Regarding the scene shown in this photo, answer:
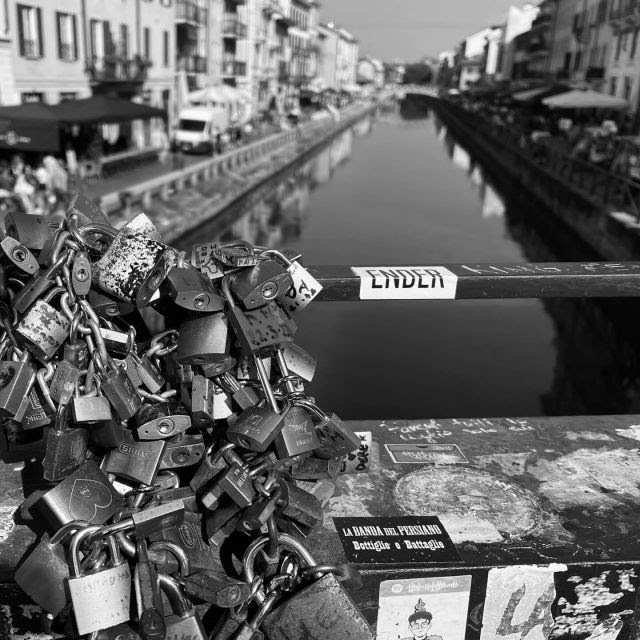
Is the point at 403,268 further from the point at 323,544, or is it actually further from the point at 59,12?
the point at 59,12

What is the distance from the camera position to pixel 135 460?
1686 mm

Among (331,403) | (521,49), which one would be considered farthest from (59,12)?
(521,49)

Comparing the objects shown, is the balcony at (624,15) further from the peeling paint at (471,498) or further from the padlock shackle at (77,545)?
the padlock shackle at (77,545)

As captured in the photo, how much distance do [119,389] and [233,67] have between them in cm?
4615

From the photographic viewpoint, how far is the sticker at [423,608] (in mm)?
1710

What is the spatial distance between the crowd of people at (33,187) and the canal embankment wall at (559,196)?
11.9 metres

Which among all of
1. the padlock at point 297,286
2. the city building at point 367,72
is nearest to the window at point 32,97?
the padlock at point 297,286

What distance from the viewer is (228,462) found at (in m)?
1.67

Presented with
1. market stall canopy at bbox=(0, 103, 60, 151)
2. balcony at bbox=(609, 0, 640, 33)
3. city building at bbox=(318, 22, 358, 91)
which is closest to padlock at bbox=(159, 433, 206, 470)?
market stall canopy at bbox=(0, 103, 60, 151)

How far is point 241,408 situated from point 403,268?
78 centimetres

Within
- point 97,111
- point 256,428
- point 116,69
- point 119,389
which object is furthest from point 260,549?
point 116,69

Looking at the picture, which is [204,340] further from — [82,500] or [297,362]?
[82,500]

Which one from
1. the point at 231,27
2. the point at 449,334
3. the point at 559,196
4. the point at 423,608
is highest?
the point at 231,27

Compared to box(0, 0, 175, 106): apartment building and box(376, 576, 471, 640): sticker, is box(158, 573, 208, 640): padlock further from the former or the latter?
box(0, 0, 175, 106): apartment building
